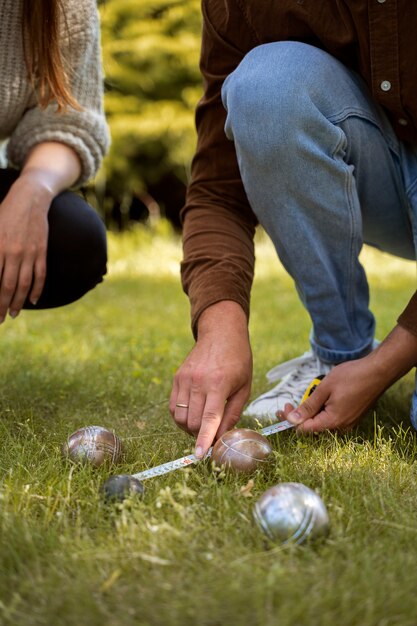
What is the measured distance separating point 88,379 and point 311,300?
873 millimetres

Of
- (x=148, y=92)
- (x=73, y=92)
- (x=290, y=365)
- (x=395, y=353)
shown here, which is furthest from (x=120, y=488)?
(x=148, y=92)

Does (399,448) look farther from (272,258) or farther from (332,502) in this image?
(272,258)

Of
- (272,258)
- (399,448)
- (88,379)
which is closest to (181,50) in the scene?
(272,258)

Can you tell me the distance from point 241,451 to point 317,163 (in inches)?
28.8

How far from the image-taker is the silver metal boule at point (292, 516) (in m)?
1.36

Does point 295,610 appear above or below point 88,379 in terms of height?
above

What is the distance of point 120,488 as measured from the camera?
1540 millimetres

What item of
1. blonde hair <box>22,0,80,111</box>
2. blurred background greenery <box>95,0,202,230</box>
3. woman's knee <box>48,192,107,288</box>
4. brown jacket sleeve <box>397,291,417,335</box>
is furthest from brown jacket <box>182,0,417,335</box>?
blurred background greenery <box>95,0,202,230</box>

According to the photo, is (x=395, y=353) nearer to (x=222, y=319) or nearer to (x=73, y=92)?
(x=222, y=319)

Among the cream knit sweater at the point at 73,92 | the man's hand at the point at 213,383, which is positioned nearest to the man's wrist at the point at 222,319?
the man's hand at the point at 213,383

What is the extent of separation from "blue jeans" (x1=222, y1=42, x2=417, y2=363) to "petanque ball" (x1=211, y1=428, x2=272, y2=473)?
1.85ft

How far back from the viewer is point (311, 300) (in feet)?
7.09

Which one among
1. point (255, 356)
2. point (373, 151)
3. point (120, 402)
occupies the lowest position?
point (255, 356)

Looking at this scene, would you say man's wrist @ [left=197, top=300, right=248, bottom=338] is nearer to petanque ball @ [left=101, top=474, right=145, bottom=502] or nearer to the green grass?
the green grass
